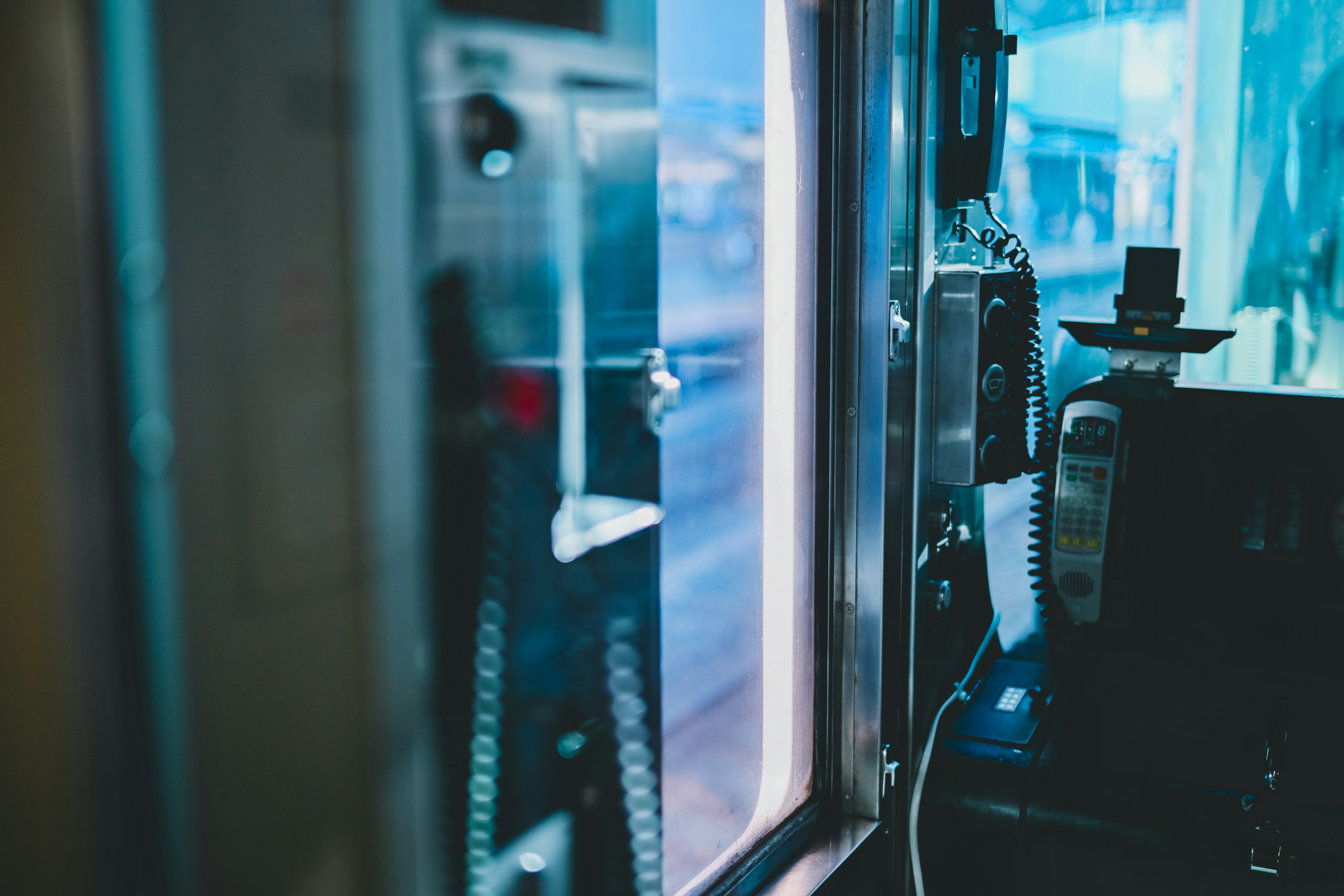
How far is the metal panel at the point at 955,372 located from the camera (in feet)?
8.14

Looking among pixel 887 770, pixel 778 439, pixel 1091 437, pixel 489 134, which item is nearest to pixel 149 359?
pixel 489 134

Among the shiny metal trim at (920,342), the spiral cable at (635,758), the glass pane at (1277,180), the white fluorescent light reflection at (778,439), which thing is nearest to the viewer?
the spiral cable at (635,758)

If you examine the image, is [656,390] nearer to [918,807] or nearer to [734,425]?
[734,425]

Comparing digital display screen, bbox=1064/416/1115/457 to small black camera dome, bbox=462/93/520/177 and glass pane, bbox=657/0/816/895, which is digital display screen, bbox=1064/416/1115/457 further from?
small black camera dome, bbox=462/93/520/177

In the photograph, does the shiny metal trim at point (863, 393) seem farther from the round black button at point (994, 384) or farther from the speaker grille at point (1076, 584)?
the speaker grille at point (1076, 584)

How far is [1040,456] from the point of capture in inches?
112

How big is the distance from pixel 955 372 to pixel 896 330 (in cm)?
27

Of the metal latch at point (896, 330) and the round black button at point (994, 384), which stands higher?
the metal latch at point (896, 330)

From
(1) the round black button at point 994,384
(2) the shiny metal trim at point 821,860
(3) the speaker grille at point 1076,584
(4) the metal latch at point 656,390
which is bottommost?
(2) the shiny metal trim at point 821,860

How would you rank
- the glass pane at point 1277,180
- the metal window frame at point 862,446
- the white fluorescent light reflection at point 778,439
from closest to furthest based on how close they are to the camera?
1. the white fluorescent light reflection at point 778,439
2. the metal window frame at point 862,446
3. the glass pane at point 1277,180

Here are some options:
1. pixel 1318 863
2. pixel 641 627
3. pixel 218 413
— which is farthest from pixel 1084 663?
pixel 218 413

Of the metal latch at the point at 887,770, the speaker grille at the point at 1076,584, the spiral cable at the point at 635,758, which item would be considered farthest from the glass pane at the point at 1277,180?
the spiral cable at the point at 635,758

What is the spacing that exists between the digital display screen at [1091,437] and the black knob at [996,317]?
0.31m

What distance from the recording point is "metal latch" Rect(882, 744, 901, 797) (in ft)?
7.85
